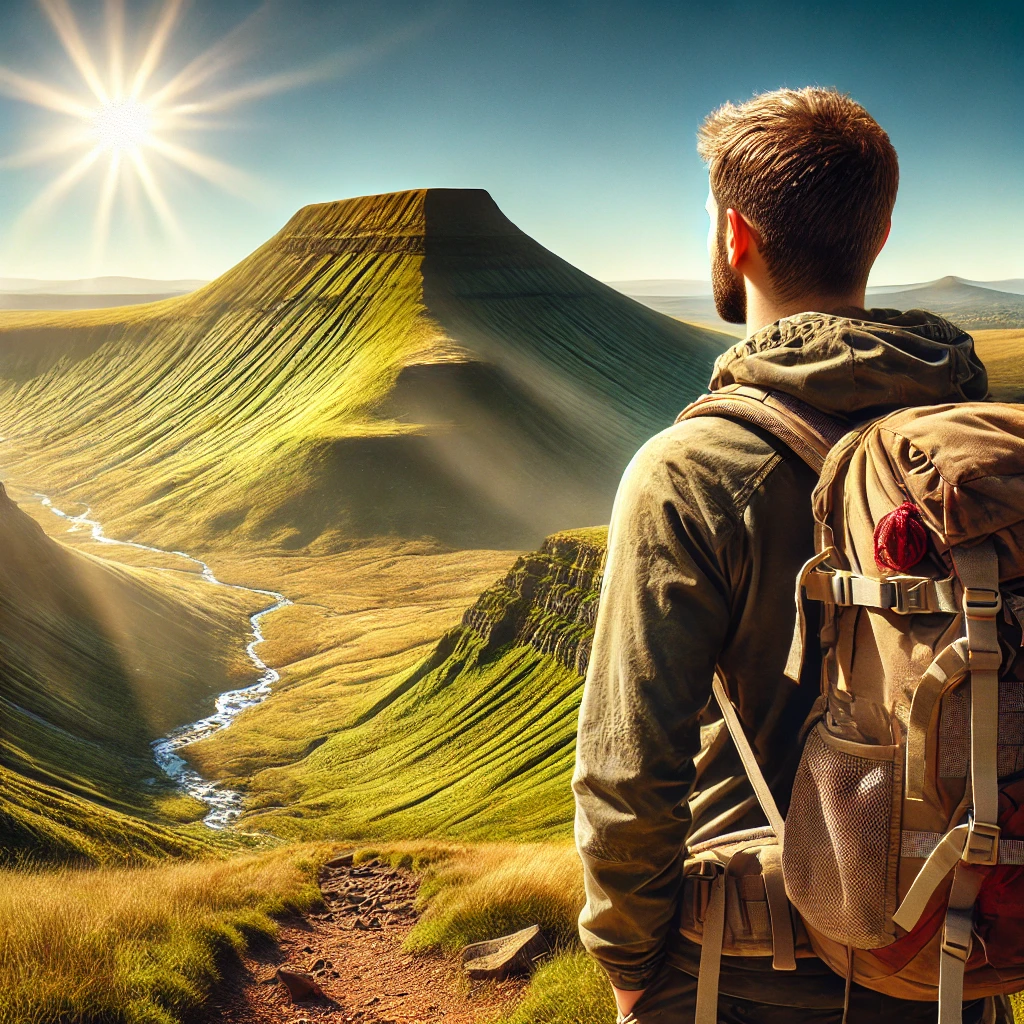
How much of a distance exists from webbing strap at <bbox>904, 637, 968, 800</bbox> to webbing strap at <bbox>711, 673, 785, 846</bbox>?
1.62 ft

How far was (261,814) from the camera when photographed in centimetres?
4219

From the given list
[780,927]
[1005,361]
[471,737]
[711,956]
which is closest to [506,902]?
[711,956]

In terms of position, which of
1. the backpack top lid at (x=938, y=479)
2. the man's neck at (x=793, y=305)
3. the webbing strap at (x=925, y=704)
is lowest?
the webbing strap at (x=925, y=704)

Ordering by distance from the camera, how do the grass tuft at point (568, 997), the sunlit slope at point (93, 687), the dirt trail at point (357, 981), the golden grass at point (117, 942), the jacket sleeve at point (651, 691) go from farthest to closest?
the sunlit slope at point (93, 687) → the dirt trail at point (357, 981) → the golden grass at point (117, 942) → the grass tuft at point (568, 997) → the jacket sleeve at point (651, 691)

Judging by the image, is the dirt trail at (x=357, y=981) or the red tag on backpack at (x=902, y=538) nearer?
the red tag on backpack at (x=902, y=538)

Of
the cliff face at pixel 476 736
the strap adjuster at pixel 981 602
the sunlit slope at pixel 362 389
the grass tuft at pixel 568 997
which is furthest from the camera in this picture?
the sunlit slope at pixel 362 389

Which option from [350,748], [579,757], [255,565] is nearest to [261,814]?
[350,748]

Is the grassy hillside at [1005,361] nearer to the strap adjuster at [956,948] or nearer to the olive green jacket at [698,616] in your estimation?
the olive green jacket at [698,616]

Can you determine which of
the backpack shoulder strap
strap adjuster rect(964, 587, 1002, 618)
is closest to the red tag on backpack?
strap adjuster rect(964, 587, 1002, 618)

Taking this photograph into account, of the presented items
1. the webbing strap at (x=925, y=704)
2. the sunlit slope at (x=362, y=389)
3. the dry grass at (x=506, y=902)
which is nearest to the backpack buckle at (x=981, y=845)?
the webbing strap at (x=925, y=704)

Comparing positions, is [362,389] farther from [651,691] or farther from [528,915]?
[651,691]

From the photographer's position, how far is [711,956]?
316 cm

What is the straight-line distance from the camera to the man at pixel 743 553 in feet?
9.91

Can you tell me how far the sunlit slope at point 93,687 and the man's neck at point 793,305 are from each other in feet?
78.4
